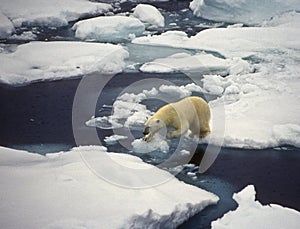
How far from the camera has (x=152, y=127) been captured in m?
4.84

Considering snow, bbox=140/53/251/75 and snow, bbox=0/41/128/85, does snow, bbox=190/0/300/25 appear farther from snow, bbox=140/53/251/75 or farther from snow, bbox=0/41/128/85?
snow, bbox=0/41/128/85

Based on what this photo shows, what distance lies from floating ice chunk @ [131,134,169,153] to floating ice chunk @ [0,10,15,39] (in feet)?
16.3

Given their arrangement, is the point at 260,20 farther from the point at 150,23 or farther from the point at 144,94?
the point at 144,94

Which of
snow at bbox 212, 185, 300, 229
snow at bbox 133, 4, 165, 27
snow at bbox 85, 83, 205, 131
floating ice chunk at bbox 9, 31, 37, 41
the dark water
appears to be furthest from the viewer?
snow at bbox 133, 4, 165, 27

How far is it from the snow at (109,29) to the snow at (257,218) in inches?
221

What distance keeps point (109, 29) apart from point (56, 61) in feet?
6.12

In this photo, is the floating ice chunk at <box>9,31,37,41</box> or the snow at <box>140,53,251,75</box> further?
the floating ice chunk at <box>9,31,37,41</box>

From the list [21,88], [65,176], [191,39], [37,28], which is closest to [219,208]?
[65,176]

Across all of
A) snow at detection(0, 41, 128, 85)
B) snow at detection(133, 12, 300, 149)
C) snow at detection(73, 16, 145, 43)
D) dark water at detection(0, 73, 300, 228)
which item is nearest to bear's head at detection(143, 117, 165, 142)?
dark water at detection(0, 73, 300, 228)

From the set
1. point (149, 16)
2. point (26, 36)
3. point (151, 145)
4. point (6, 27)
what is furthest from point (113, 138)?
point (149, 16)

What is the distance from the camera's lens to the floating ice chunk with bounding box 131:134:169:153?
194 inches

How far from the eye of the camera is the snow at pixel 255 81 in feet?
17.1

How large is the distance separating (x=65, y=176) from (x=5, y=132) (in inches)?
74.0

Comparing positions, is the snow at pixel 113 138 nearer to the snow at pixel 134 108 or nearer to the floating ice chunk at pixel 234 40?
the snow at pixel 134 108
